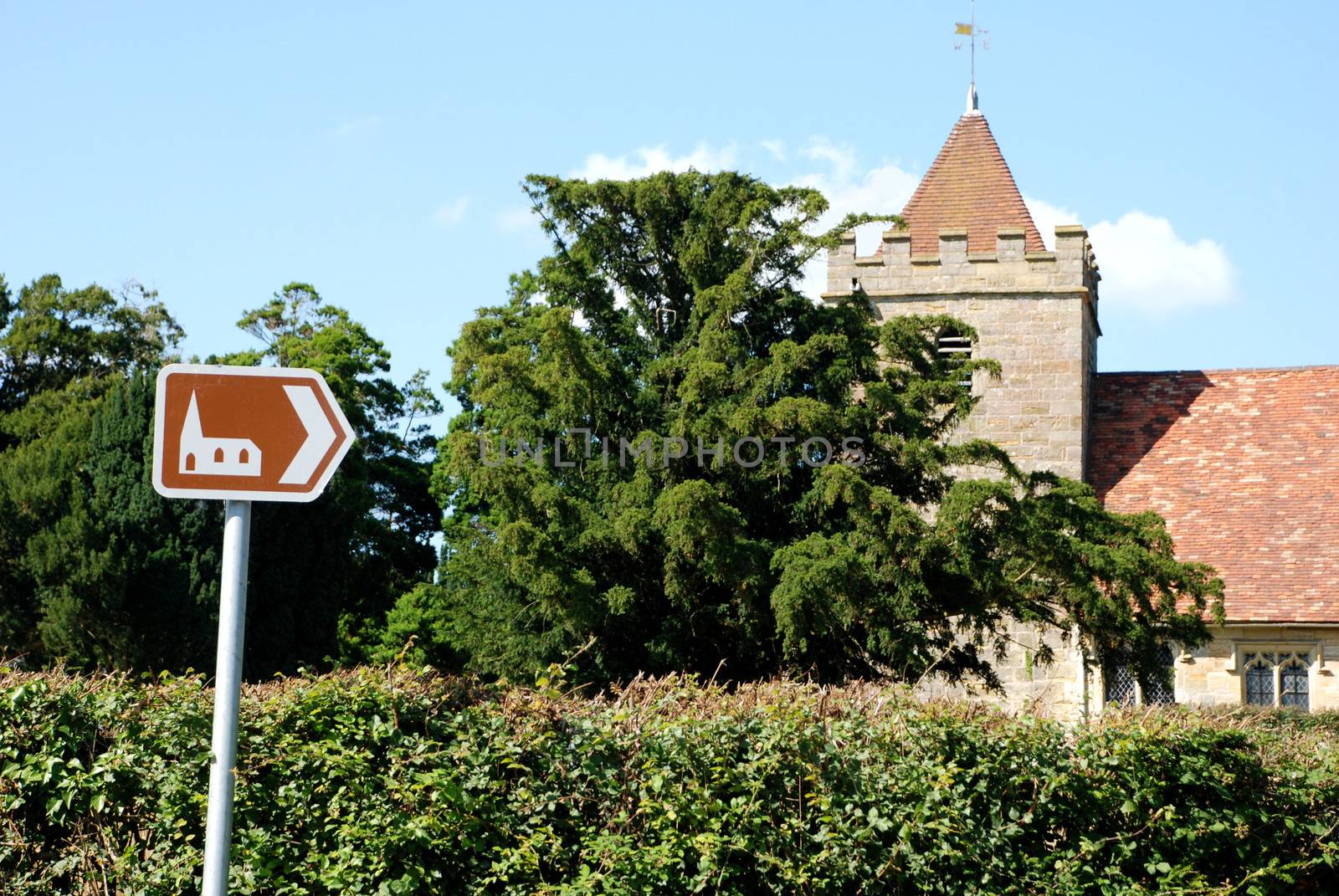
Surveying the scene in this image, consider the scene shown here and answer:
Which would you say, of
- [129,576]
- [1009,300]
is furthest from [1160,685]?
[129,576]

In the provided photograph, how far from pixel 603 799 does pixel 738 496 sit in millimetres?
11986

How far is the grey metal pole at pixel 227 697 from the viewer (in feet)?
12.6

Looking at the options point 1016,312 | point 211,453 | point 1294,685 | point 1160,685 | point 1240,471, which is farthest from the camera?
point 1016,312

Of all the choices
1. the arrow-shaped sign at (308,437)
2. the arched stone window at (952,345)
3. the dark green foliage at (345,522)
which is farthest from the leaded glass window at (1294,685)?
the arrow-shaped sign at (308,437)

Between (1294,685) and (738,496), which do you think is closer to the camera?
(738,496)

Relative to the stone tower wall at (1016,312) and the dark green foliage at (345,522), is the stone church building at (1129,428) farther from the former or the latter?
the dark green foliage at (345,522)

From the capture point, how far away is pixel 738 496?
17.9 metres

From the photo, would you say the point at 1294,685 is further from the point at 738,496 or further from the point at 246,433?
the point at 246,433

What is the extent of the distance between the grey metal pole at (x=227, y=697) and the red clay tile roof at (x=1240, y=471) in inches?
818

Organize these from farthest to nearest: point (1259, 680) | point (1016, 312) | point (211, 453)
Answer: point (1016, 312) < point (1259, 680) < point (211, 453)

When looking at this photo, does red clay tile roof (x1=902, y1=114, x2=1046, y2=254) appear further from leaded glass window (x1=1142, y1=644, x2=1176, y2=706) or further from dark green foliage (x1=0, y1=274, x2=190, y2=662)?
dark green foliage (x1=0, y1=274, x2=190, y2=662)

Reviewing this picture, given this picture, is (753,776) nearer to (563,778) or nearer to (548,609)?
(563,778)

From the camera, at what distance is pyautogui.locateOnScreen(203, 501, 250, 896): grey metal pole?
3828 mm

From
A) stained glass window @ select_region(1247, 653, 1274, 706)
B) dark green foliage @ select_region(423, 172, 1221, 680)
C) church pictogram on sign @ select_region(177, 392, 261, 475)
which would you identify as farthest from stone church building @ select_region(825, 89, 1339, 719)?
church pictogram on sign @ select_region(177, 392, 261, 475)
